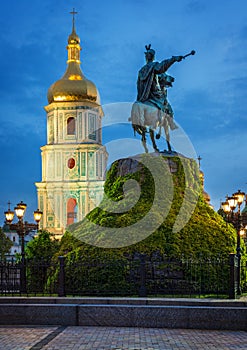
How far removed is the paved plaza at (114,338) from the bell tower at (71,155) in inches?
1743

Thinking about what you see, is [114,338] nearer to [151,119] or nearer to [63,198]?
[151,119]

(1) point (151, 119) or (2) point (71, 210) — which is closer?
(1) point (151, 119)

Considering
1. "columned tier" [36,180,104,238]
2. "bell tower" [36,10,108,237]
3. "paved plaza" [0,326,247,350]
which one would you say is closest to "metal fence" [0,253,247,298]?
"paved plaza" [0,326,247,350]

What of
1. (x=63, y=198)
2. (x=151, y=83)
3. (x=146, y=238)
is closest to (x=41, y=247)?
(x=146, y=238)

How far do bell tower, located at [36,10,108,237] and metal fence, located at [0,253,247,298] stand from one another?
42.0 meters

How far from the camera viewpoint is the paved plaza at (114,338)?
30.0 ft

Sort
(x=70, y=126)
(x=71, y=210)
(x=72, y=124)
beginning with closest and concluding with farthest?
(x=72, y=124), (x=70, y=126), (x=71, y=210)

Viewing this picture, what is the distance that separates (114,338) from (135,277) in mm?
2869

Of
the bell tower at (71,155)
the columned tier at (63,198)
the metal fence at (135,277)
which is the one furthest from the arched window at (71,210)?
the metal fence at (135,277)

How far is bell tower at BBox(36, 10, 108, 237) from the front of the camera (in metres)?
55.8

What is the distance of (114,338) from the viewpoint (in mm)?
9844

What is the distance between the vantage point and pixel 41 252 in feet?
60.0

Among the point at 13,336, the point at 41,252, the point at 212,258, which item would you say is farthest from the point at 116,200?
the point at 13,336

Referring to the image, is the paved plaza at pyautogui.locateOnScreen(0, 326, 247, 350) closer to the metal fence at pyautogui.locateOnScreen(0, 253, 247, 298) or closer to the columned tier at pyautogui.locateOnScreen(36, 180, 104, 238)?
the metal fence at pyautogui.locateOnScreen(0, 253, 247, 298)
